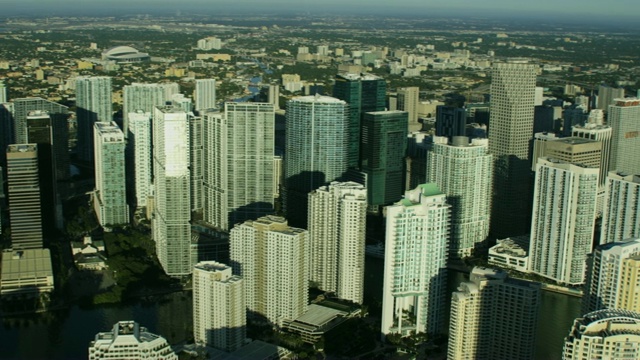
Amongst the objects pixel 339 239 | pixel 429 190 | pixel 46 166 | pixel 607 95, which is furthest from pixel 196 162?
pixel 607 95

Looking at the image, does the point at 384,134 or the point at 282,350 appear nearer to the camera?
the point at 282,350

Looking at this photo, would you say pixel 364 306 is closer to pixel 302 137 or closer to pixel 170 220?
pixel 170 220

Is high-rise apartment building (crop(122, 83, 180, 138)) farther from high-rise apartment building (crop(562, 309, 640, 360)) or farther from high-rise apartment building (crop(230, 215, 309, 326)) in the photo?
high-rise apartment building (crop(562, 309, 640, 360))

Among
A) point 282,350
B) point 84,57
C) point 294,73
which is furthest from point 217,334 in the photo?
point 84,57

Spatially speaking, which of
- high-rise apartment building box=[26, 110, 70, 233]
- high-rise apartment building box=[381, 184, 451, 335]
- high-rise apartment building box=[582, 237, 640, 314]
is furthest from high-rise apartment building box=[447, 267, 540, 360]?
high-rise apartment building box=[26, 110, 70, 233]

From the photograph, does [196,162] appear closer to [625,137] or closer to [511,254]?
[511,254]
